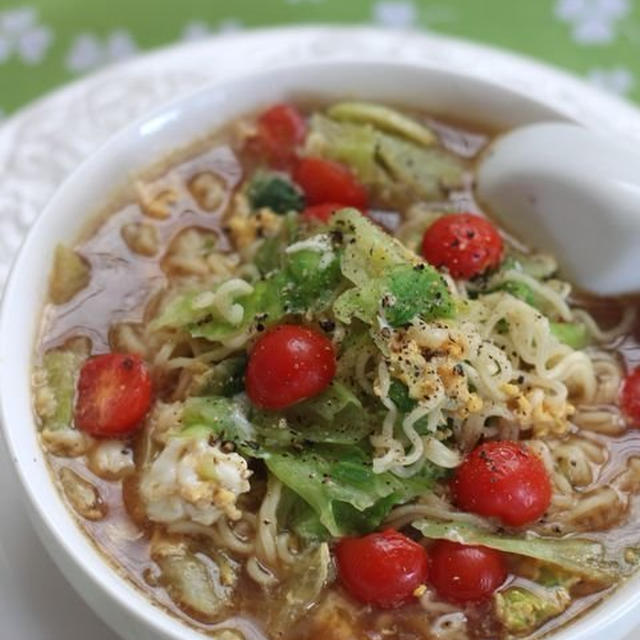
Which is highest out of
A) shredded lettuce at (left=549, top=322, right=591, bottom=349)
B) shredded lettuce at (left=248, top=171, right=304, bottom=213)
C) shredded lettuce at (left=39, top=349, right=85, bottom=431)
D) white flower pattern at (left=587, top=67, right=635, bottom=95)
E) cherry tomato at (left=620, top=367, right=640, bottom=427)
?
shredded lettuce at (left=248, top=171, right=304, bottom=213)

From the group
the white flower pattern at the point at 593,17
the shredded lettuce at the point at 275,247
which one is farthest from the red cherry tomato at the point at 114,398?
the white flower pattern at the point at 593,17

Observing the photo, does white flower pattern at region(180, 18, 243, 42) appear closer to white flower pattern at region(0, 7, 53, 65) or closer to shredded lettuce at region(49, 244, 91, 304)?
white flower pattern at region(0, 7, 53, 65)

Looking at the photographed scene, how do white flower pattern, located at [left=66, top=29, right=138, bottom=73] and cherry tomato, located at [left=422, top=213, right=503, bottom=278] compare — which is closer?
cherry tomato, located at [left=422, top=213, right=503, bottom=278]

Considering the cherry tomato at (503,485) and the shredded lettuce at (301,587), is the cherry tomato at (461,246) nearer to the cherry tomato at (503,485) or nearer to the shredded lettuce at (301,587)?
the cherry tomato at (503,485)

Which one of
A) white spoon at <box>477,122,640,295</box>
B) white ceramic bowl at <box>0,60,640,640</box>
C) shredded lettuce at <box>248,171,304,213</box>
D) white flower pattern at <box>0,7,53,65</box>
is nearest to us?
white ceramic bowl at <box>0,60,640,640</box>

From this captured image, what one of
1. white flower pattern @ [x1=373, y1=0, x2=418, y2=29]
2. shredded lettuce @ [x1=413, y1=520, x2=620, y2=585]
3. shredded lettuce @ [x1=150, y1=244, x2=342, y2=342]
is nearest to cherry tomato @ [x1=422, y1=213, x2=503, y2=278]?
shredded lettuce @ [x1=150, y1=244, x2=342, y2=342]

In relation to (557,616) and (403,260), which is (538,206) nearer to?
(403,260)

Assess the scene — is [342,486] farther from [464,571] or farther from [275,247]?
[275,247]
